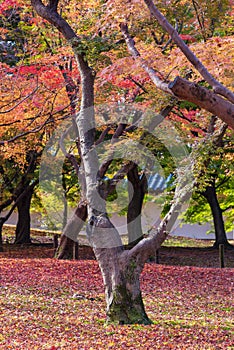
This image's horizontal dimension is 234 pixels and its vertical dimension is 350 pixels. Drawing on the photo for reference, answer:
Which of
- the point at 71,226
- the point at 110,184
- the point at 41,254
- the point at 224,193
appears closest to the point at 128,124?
the point at 110,184

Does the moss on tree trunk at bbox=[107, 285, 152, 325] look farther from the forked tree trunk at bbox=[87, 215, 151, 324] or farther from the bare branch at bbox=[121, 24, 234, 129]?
the bare branch at bbox=[121, 24, 234, 129]

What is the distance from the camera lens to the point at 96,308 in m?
10.2

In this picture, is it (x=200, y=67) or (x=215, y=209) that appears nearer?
(x=200, y=67)

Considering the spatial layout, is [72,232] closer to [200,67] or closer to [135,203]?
[135,203]

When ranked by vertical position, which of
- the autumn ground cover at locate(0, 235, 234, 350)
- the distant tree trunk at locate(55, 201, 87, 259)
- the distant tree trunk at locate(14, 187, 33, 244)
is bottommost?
the autumn ground cover at locate(0, 235, 234, 350)

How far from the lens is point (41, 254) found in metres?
21.3

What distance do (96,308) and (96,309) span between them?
0.36 feet

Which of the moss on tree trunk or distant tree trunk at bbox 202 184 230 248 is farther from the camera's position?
distant tree trunk at bbox 202 184 230 248

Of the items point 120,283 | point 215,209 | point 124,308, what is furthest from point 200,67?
point 215,209

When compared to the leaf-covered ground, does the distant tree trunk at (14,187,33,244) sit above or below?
above

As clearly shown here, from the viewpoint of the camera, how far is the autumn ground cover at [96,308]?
7531 mm

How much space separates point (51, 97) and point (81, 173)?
2.39m

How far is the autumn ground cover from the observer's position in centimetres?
753

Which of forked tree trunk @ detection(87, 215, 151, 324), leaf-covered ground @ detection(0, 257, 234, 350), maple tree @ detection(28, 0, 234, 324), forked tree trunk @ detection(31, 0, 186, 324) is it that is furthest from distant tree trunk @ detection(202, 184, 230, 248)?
forked tree trunk @ detection(87, 215, 151, 324)
